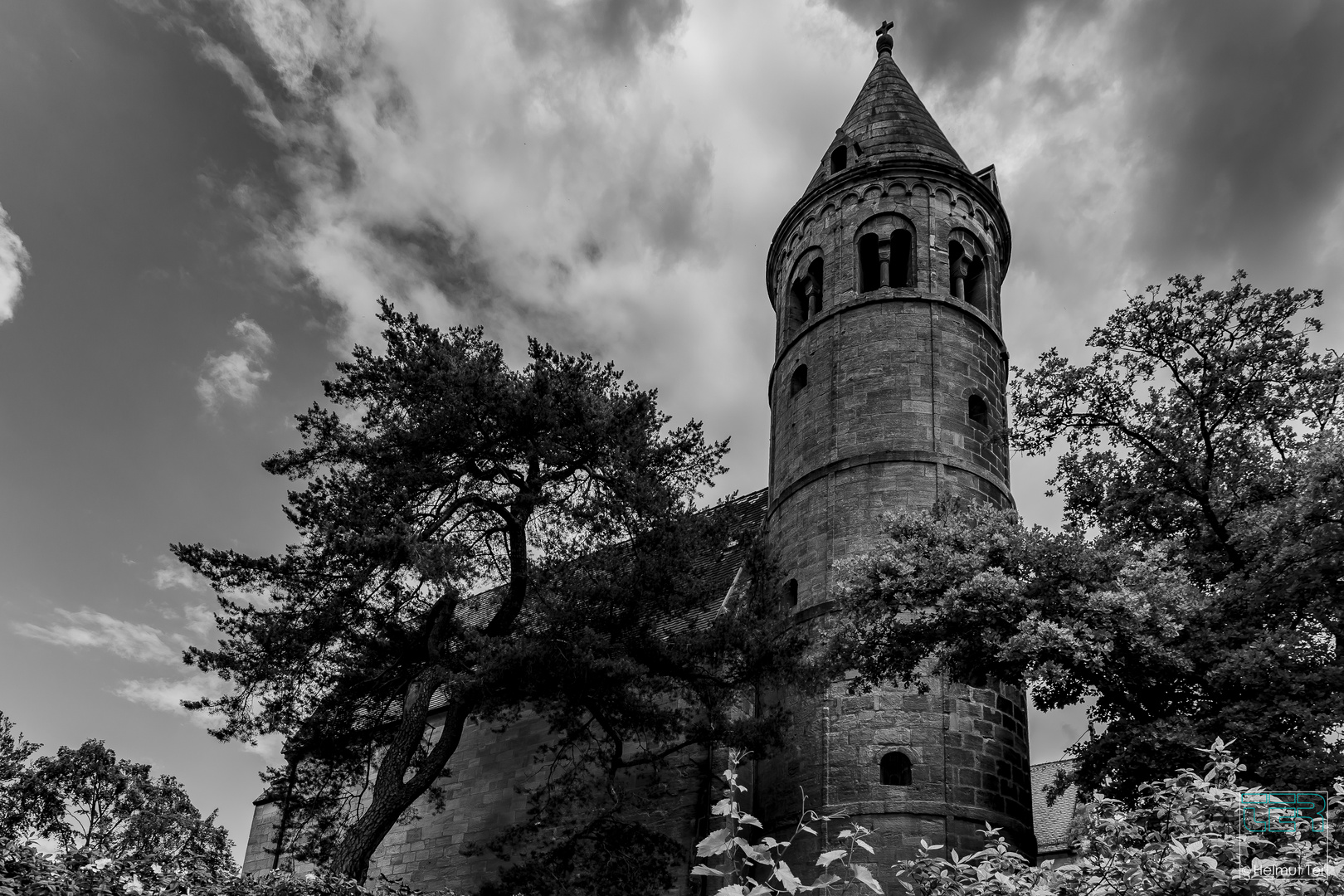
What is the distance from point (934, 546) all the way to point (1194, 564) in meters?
4.17

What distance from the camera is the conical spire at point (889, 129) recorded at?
75.4 ft

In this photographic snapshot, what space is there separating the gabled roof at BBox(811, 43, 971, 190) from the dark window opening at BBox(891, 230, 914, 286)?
6.05ft

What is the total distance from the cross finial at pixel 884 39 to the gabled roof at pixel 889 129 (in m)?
1.83

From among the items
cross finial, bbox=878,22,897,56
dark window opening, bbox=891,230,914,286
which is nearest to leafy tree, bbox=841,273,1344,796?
dark window opening, bbox=891,230,914,286

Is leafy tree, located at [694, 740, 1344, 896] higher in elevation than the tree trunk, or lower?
lower

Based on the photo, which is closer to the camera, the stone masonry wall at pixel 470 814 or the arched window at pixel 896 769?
the arched window at pixel 896 769

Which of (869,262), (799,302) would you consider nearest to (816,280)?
(799,302)

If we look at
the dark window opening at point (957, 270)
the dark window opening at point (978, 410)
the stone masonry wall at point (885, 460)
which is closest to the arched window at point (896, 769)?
the stone masonry wall at point (885, 460)

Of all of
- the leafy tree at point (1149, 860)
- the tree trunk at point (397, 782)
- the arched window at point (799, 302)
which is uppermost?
the arched window at point (799, 302)

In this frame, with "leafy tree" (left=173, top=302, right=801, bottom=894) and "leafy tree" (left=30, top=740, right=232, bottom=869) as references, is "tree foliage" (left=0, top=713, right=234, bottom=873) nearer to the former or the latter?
"leafy tree" (left=30, top=740, right=232, bottom=869)

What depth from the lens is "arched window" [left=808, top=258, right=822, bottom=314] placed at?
21.9 m

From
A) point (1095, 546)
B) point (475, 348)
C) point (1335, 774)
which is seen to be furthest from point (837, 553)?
point (1335, 774)

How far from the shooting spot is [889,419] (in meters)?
19.0

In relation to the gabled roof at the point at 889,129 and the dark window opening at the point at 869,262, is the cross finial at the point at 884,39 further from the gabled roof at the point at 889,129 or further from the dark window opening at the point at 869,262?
the dark window opening at the point at 869,262
